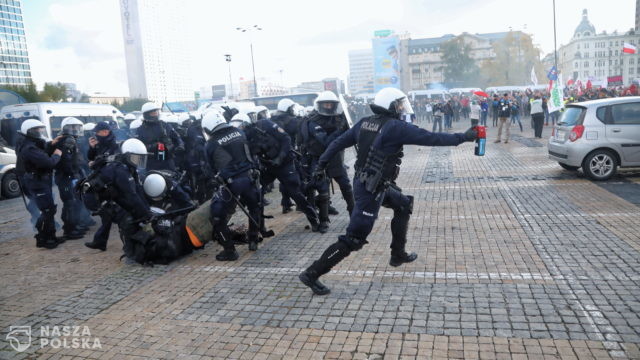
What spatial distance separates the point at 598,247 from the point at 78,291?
608cm

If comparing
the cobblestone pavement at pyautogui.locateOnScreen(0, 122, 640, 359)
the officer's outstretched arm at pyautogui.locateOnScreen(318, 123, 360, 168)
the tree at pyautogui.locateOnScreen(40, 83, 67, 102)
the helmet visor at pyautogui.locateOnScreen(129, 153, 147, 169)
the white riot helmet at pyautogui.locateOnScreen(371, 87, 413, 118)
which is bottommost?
the cobblestone pavement at pyautogui.locateOnScreen(0, 122, 640, 359)

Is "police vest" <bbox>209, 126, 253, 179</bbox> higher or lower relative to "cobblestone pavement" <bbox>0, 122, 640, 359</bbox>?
higher

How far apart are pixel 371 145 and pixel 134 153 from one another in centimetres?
343

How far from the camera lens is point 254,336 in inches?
156

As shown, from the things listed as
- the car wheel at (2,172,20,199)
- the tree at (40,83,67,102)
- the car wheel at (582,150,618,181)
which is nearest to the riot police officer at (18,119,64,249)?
the car wheel at (2,172,20,199)

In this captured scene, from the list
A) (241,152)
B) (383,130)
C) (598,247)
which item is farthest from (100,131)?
(598,247)

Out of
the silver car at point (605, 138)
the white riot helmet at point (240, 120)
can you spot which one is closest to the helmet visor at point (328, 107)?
the white riot helmet at point (240, 120)

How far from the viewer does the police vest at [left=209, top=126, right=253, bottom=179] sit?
240 inches

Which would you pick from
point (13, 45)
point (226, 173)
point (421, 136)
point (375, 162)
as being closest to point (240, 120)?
point (226, 173)

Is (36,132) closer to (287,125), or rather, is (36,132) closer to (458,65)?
(287,125)

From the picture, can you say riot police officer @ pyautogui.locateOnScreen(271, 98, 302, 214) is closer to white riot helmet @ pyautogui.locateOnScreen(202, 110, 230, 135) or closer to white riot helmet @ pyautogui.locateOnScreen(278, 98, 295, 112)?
white riot helmet @ pyautogui.locateOnScreen(278, 98, 295, 112)

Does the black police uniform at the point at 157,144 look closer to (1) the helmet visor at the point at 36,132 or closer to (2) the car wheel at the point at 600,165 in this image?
(1) the helmet visor at the point at 36,132

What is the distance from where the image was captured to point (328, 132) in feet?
24.6

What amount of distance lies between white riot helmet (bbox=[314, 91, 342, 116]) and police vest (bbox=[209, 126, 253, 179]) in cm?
169
